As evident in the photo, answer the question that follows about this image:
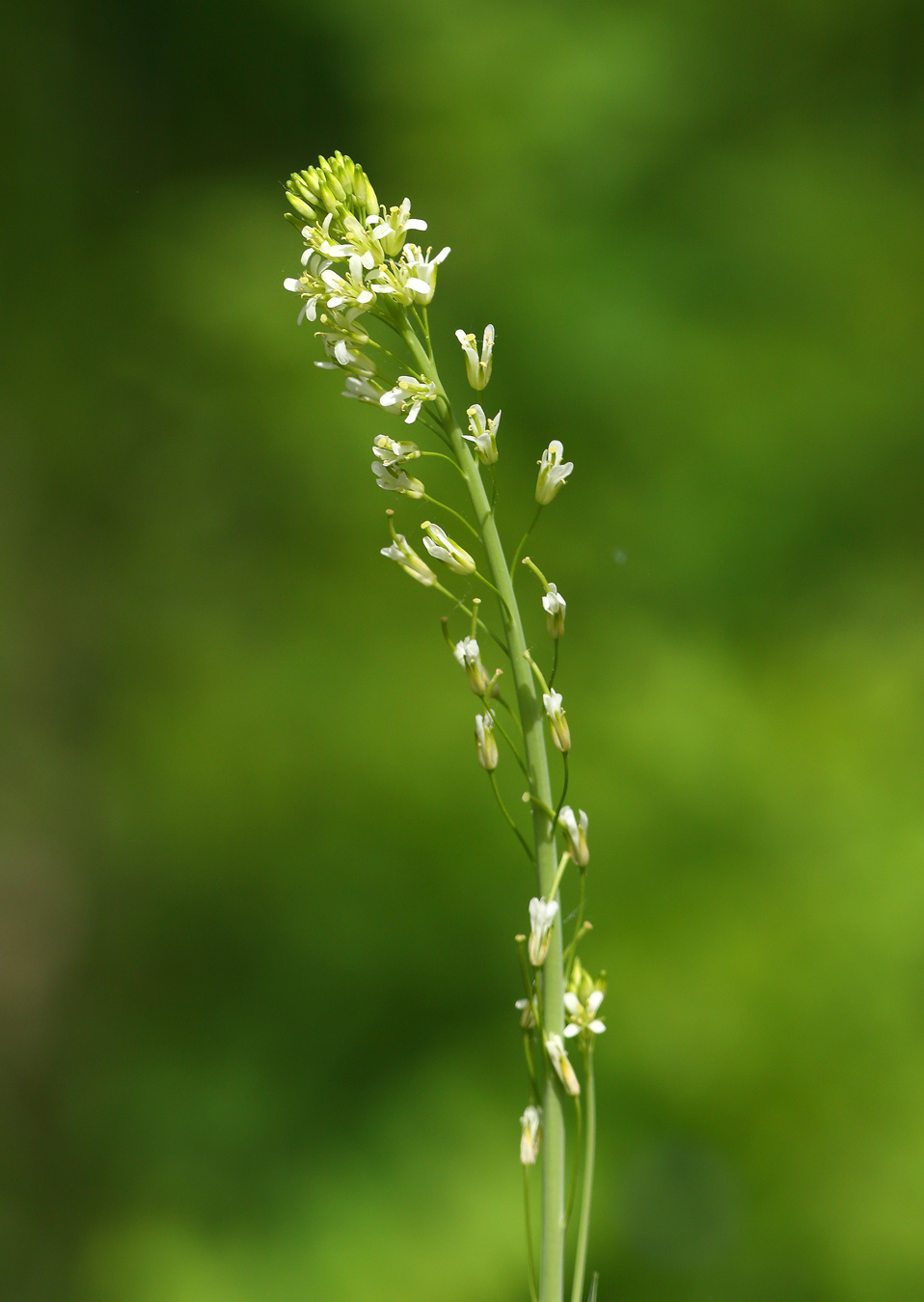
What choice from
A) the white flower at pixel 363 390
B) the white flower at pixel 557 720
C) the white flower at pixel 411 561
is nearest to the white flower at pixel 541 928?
the white flower at pixel 557 720

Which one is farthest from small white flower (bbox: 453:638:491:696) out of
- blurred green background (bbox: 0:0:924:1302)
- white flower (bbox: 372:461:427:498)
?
blurred green background (bbox: 0:0:924:1302)

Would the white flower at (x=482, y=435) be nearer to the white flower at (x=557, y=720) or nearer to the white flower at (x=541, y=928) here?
the white flower at (x=557, y=720)

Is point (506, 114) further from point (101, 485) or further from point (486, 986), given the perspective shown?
point (486, 986)

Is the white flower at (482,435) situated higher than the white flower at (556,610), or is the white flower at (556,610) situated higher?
the white flower at (482,435)

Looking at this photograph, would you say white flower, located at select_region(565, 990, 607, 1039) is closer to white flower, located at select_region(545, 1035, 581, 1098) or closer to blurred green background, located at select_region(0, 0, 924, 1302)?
white flower, located at select_region(545, 1035, 581, 1098)

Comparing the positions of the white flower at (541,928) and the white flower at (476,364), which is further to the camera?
the white flower at (476,364)

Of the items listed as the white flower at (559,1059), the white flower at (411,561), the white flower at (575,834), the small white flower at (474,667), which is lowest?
the white flower at (559,1059)
